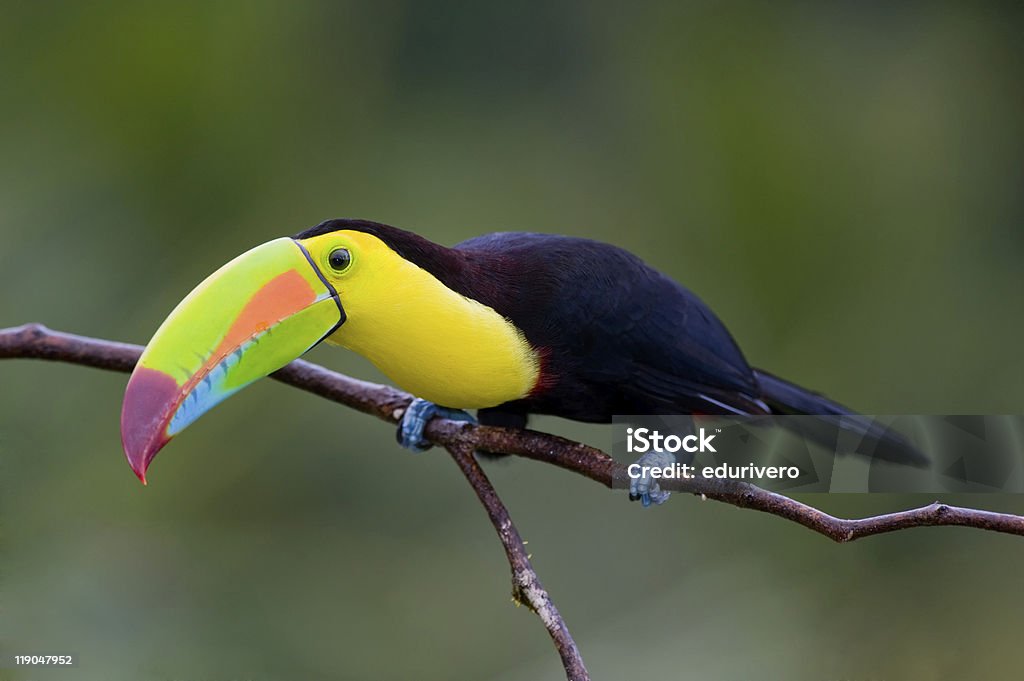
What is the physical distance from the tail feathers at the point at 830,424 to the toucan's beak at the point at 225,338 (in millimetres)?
921

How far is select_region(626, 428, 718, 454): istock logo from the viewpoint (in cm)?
169

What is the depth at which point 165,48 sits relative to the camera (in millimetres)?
3273

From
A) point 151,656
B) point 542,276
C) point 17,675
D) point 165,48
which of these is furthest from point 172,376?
point 165,48

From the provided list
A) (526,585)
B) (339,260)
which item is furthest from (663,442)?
(339,260)

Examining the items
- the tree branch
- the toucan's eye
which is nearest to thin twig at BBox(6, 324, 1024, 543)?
the tree branch

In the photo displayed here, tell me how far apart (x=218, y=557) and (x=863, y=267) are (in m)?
2.06

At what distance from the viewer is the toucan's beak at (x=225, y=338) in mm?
1343

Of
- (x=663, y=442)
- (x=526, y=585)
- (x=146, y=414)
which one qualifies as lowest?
(x=526, y=585)

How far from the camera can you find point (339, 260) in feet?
4.91

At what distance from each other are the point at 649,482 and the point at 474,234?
5.54ft

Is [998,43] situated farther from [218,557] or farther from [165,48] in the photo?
[218,557]
